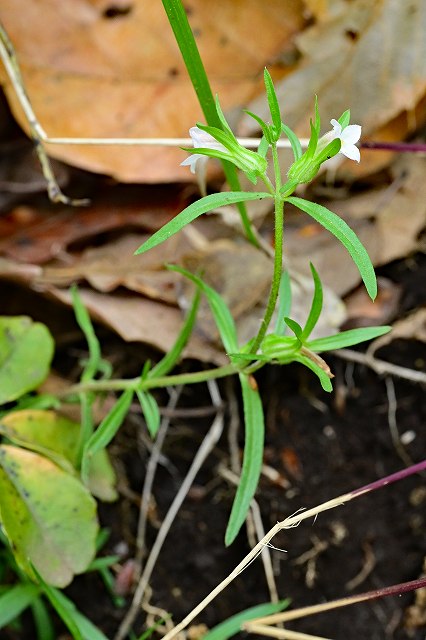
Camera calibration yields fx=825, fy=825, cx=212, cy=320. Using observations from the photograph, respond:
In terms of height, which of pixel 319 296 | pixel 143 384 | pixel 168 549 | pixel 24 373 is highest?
pixel 319 296

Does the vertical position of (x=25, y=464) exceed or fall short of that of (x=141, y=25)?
it falls short

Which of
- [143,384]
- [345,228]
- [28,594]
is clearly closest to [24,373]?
[143,384]

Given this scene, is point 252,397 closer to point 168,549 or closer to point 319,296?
point 319,296

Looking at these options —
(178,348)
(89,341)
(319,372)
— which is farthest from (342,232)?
(89,341)

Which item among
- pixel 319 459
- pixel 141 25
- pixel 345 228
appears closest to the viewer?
pixel 345 228

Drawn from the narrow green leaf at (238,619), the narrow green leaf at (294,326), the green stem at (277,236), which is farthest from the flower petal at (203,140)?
the narrow green leaf at (238,619)

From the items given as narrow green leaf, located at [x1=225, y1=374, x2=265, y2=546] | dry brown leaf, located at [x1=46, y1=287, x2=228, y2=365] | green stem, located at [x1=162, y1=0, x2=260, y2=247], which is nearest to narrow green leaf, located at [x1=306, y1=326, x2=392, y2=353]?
narrow green leaf, located at [x1=225, y1=374, x2=265, y2=546]
